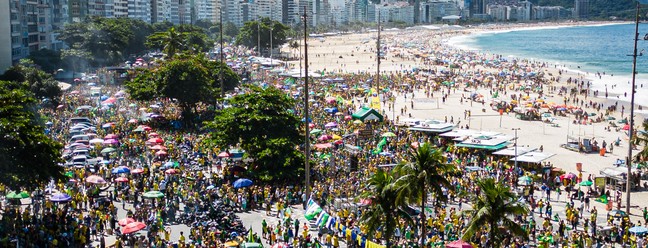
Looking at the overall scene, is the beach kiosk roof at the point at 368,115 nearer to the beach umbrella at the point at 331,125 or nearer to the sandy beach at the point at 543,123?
the beach umbrella at the point at 331,125

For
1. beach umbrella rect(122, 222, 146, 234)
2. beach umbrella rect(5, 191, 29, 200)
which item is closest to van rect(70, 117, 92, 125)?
beach umbrella rect(5, 191, 29, 200)

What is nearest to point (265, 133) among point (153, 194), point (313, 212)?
point (153, 194)

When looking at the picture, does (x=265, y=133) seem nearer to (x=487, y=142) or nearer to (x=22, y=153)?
(x=22, y=153)

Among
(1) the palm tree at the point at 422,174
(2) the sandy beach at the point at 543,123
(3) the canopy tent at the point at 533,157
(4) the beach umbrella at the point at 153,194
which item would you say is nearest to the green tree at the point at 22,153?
(4) the beach umbrella at the point at 153,194

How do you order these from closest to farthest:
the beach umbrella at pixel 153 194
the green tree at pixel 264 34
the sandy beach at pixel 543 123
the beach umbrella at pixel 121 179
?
the beach umbrella at pixel 153 194 → the beach umbrella at pixel 121 179 → the sandy beach at pixel 543 123 → the green tree at pixel 264 34

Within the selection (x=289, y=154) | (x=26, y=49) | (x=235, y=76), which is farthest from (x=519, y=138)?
(x=26, y=49)

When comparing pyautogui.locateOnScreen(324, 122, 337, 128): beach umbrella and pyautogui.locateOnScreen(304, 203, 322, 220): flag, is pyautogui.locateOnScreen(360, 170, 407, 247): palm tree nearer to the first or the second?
pyautogui.locateOnScreen(304, 203, 322, 220): flag
